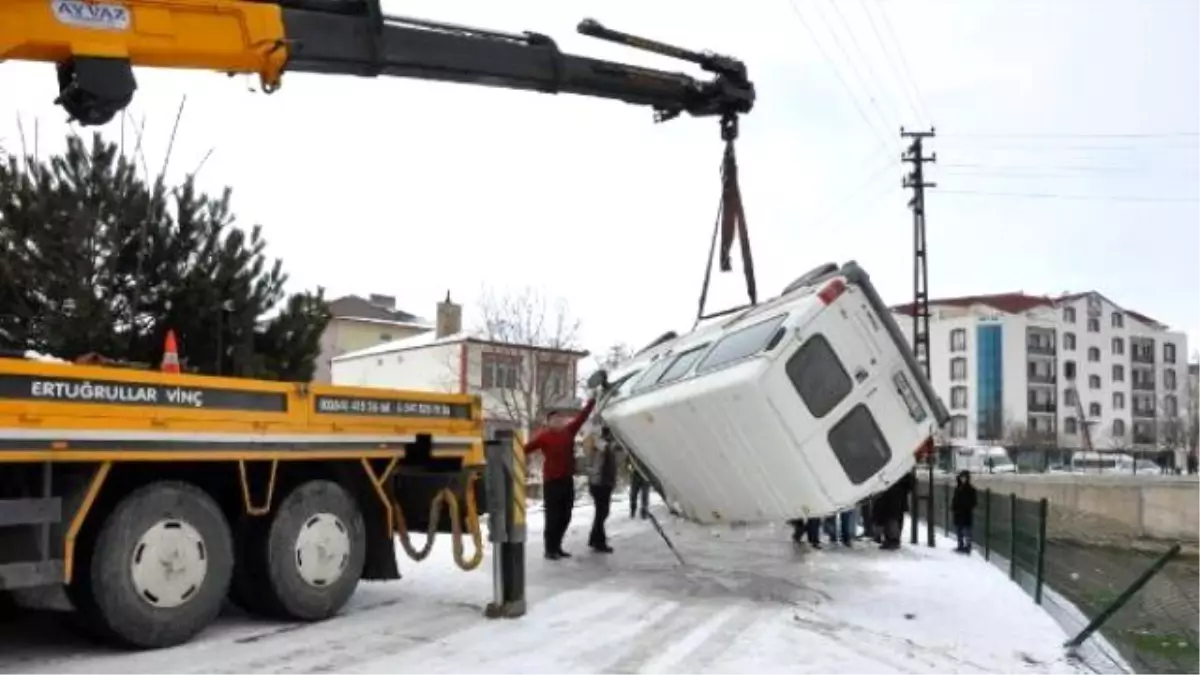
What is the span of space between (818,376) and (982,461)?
56.6 metres

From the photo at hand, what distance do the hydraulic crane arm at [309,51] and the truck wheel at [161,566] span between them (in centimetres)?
279

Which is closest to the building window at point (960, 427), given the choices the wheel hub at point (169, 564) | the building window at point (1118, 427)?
the building window at point (1118, 427)

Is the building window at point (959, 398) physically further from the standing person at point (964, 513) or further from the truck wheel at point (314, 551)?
the truck wheel at point (314, 551)

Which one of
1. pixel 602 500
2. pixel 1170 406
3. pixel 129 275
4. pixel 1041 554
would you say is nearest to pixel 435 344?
pixel 129 275

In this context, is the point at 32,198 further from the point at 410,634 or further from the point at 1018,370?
the point at 1018,370

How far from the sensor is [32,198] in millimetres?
16688

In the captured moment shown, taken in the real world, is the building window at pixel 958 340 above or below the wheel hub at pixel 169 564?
above

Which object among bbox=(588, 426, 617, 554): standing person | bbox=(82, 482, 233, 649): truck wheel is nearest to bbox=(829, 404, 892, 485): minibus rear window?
bbox=(588, 426, 617, 554): standing person

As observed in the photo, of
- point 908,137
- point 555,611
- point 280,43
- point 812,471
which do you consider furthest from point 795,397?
point 908,137

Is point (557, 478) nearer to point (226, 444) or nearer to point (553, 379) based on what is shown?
point (226, 444)

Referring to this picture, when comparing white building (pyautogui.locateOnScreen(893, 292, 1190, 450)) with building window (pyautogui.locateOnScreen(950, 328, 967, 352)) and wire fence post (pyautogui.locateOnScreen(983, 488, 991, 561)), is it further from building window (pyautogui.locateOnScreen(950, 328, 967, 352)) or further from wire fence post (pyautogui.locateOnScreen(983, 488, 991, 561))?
wire fence post (pyautogui.locateOnScreen(983, 488, 991, 561))

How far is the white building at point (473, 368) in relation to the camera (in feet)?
140

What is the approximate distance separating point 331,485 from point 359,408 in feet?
2.00

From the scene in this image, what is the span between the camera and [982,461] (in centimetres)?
6284
